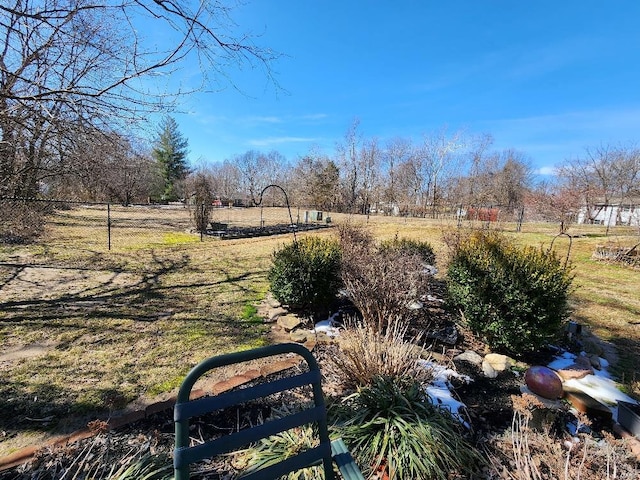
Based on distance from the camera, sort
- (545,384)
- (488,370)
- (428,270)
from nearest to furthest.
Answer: (545,384)
(488,370)
(428,270)

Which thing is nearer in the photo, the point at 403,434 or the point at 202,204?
the point at 403,434

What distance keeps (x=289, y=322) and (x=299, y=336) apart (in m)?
0.34

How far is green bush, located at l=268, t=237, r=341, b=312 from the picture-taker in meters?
4.05

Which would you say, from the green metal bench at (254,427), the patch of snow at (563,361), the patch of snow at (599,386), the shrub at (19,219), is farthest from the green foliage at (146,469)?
the shrub at (19,219)

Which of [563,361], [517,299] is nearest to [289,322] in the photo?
[517,299]

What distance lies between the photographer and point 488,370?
2.92 meters

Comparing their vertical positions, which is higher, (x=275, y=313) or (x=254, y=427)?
(x=254, y=427)

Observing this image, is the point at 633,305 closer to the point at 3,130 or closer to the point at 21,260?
the point at 3,130

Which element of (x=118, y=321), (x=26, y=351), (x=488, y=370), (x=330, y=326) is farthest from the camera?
(x=330, y=326)

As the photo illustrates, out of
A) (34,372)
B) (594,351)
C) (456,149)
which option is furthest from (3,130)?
(456,149)

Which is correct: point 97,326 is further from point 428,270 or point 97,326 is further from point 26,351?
point 428,270

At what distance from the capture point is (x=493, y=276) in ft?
10.8

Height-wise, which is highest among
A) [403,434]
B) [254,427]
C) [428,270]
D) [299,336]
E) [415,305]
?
[254,427]

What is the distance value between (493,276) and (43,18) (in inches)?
182
